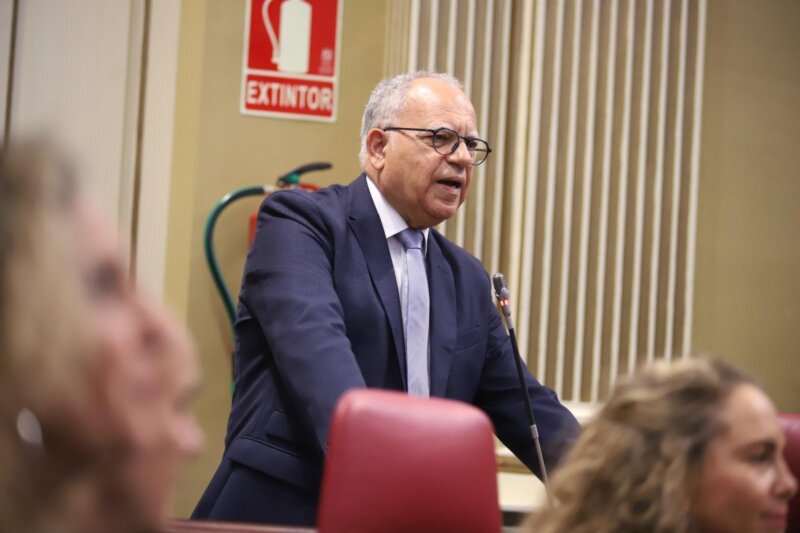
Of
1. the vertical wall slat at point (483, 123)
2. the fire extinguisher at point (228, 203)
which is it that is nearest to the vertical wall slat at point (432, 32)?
the vertical wall slat at point (483, 123)

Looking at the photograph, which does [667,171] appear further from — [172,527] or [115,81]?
[172,527]

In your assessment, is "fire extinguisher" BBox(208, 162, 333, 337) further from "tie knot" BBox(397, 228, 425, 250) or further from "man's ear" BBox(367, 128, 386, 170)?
"tie knot" BBox(397, 228, 425, 250)

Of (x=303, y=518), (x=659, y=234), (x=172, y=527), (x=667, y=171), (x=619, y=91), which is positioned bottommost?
(x=303, y=518)

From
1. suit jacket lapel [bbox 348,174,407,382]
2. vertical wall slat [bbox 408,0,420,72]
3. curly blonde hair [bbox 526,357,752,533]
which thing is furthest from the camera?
vertical wall slat [bbox 408,0,420,72]

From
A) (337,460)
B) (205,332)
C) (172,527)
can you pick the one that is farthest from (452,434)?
(205,332)

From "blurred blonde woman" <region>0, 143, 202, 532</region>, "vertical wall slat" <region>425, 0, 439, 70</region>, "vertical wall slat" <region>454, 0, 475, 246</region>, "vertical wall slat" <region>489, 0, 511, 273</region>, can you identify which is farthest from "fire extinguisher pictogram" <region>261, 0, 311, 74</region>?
"blurred blonde woman" <region>0, 143, 202, 532</region>

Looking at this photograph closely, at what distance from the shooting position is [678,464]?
49.5 inches

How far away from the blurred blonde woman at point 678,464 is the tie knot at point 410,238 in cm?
112

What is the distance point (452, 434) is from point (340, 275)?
35.2 inches

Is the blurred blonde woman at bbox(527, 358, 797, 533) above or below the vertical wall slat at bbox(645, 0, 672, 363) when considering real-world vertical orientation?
below

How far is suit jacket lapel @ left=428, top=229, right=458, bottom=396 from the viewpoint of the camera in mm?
2277

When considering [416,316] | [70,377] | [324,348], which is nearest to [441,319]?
[416,316]

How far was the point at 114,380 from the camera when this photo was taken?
0.66m

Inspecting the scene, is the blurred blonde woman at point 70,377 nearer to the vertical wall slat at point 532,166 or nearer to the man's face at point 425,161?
the man's face at point 425,161
